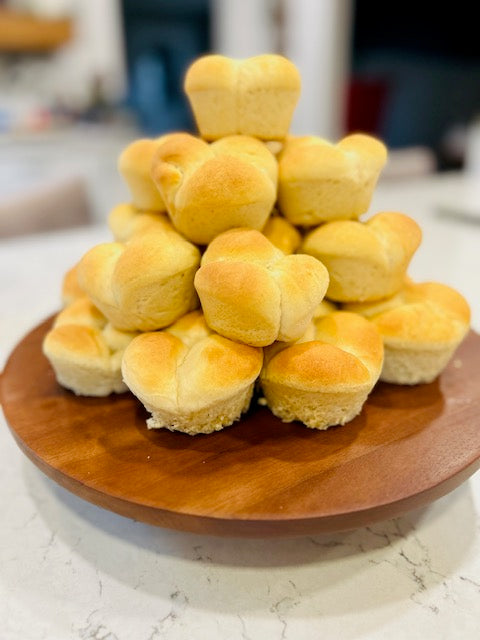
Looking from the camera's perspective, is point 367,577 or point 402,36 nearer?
point 367,577

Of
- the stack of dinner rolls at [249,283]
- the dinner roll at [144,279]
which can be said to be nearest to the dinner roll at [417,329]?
the stack of dinner rolls at [249,283]

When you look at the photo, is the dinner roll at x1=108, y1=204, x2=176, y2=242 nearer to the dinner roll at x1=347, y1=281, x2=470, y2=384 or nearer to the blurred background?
the dinner roll at x1=347, y1=281, x2=470, y2=384

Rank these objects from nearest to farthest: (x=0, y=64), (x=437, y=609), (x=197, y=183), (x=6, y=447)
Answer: (x=437, y=609)
(x=197, y=183)
(x=6, y=447)
(x=0, y=64)

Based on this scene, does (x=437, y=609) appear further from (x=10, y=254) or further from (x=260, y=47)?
(x=260, y=47)

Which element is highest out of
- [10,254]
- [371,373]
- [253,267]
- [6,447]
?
[253,267]

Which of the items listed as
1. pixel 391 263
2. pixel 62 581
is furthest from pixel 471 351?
pixel 62 581

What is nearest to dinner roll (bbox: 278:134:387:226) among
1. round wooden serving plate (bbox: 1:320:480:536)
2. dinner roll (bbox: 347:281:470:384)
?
dinner roll (bbox: 347:281:470:384)
